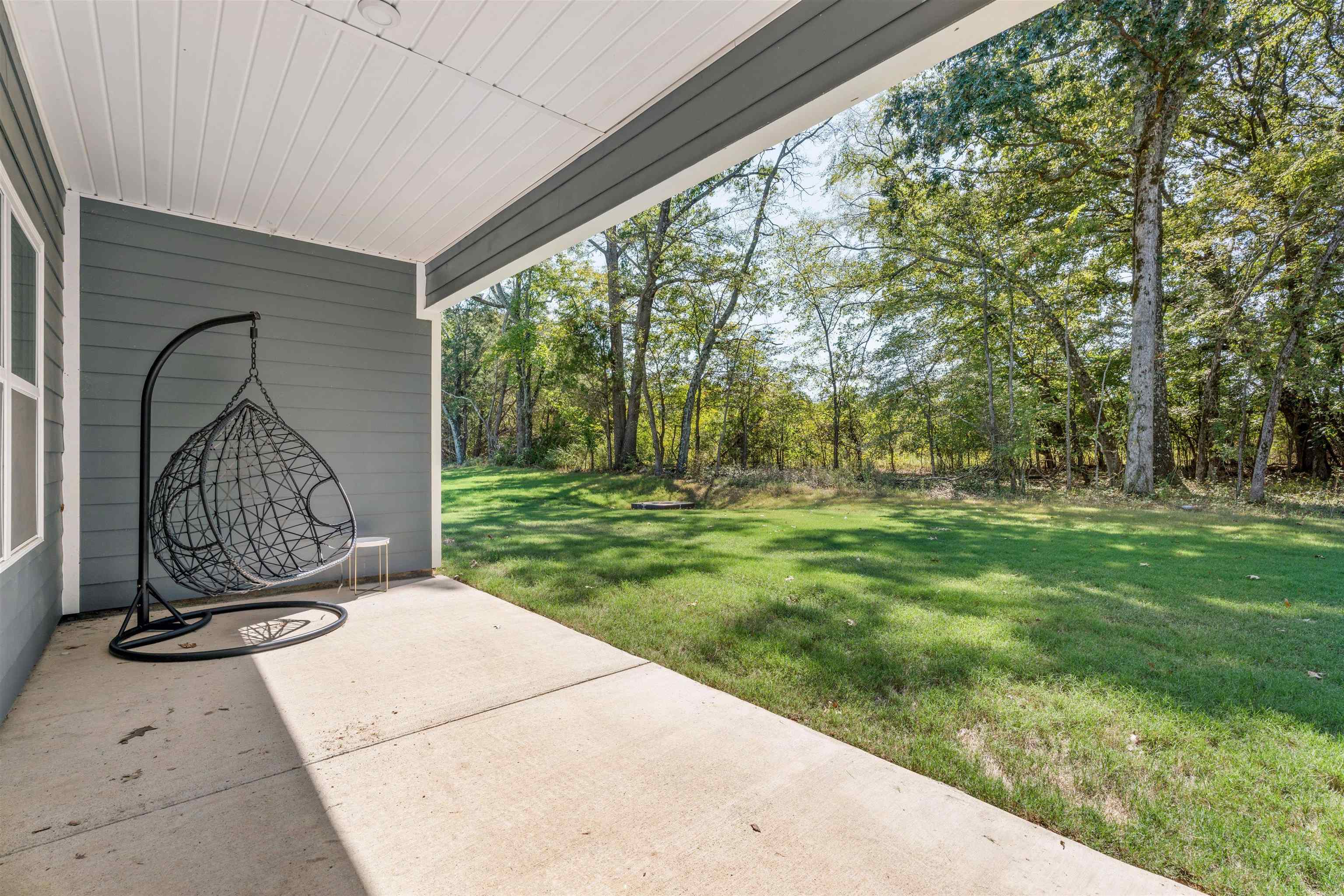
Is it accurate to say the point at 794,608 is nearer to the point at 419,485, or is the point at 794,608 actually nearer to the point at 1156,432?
the point at 419,485

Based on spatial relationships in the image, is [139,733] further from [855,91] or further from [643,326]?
[643,326]

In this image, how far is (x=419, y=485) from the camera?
4367 mm

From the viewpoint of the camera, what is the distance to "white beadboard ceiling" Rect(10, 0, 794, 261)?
1825 millimetres

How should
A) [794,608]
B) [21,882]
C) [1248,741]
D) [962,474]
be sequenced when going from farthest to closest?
1. [962,474]
2. [794,608]
3. [1248,741]
4. [21,882]

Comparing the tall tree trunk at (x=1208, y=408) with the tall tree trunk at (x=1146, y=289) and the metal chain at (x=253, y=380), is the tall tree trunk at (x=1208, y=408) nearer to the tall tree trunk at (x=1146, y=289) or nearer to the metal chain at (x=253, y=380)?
the tall tree trunk at (x=1146, y=289)

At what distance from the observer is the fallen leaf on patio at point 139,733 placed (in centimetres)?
190

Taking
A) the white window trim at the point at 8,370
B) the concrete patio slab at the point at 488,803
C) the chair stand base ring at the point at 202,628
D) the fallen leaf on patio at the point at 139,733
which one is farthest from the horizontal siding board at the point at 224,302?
the fallen leaf on patio at the point at 139,733

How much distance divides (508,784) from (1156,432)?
31.6 feet

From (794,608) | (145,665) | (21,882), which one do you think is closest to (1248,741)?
(794,608)

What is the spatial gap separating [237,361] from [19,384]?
154 centimetres

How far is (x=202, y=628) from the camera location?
3.10 meters

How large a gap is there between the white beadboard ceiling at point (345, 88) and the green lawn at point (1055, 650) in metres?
2.43

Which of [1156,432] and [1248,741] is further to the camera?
[1156,432]

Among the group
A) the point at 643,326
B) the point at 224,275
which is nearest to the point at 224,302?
the point at 224,275
